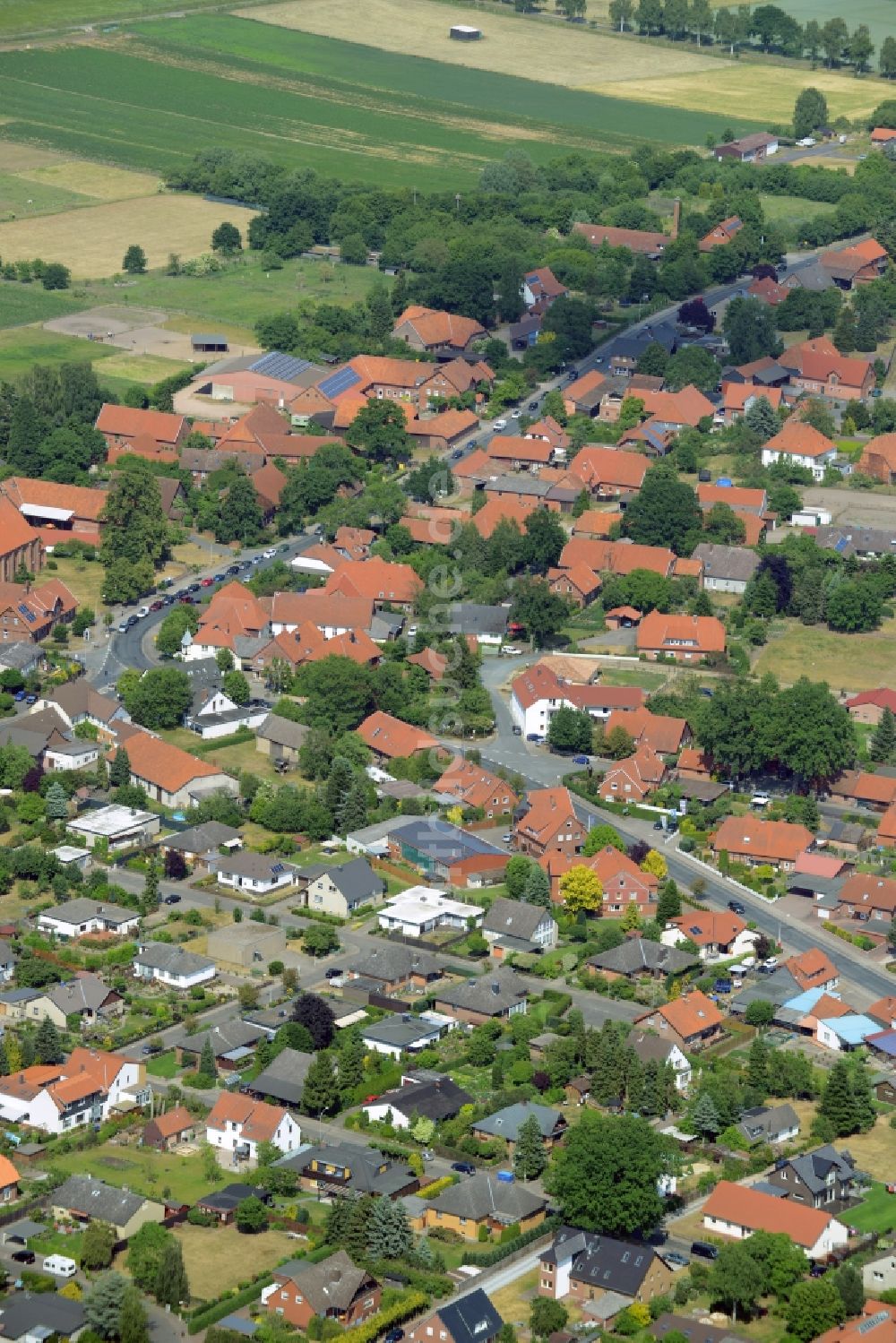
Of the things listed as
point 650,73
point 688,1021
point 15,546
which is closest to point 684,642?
point 15,546

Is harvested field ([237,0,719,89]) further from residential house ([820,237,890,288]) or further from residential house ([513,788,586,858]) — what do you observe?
residential house ([513,788,586,858])

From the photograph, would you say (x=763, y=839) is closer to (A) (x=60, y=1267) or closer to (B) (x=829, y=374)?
(A) (x=60, y=1267)

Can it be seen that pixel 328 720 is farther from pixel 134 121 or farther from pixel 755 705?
pixel 134 121

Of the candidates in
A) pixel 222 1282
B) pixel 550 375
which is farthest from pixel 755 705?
pixel 550 375

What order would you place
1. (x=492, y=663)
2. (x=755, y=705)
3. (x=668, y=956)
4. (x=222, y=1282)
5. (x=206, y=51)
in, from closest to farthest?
(x=222, y=1282) → (x=668, y=956) → (x=755, y=705) → (x=492, y=663) → (x=206, y=51)

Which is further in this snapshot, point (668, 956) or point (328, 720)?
point (328, 720)

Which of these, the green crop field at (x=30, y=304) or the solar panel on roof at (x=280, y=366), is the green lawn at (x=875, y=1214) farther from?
the green crop field at (x=30, y=304)
